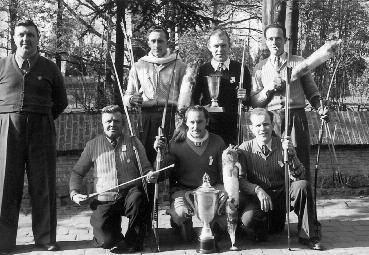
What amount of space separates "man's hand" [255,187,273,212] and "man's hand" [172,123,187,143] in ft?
2.91

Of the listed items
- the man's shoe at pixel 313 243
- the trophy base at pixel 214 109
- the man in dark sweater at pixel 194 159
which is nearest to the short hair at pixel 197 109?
the man in dark sweater at pixel 194 159

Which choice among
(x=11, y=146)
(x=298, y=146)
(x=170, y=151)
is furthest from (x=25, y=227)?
(x=298, y=146)

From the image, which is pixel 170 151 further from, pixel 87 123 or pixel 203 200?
pixel 87 123

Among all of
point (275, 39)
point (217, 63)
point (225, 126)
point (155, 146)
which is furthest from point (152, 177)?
point (275, 39)

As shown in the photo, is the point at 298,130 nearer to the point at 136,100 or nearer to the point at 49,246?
the point at 136,100

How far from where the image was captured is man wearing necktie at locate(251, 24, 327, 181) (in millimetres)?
5285

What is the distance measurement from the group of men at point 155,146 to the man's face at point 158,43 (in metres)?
0.01

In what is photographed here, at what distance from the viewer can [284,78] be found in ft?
17.3

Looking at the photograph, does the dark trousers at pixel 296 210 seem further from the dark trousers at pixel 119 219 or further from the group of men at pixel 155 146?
the dark trousers at pixel 119 219

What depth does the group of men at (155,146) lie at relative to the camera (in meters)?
4.74

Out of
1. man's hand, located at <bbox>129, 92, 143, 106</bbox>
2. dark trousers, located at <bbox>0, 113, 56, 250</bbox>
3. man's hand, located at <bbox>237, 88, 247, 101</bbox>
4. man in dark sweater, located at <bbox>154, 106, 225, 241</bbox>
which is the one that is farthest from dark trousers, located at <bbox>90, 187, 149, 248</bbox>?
man's hand, located at <bbox>237, 88, 247, 101</bbox>

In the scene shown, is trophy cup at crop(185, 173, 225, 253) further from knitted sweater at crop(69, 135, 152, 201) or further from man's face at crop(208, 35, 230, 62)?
man's face at crop(208, 35, 230, 62)

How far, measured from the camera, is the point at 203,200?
15.5ft

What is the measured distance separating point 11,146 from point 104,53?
9176mm
